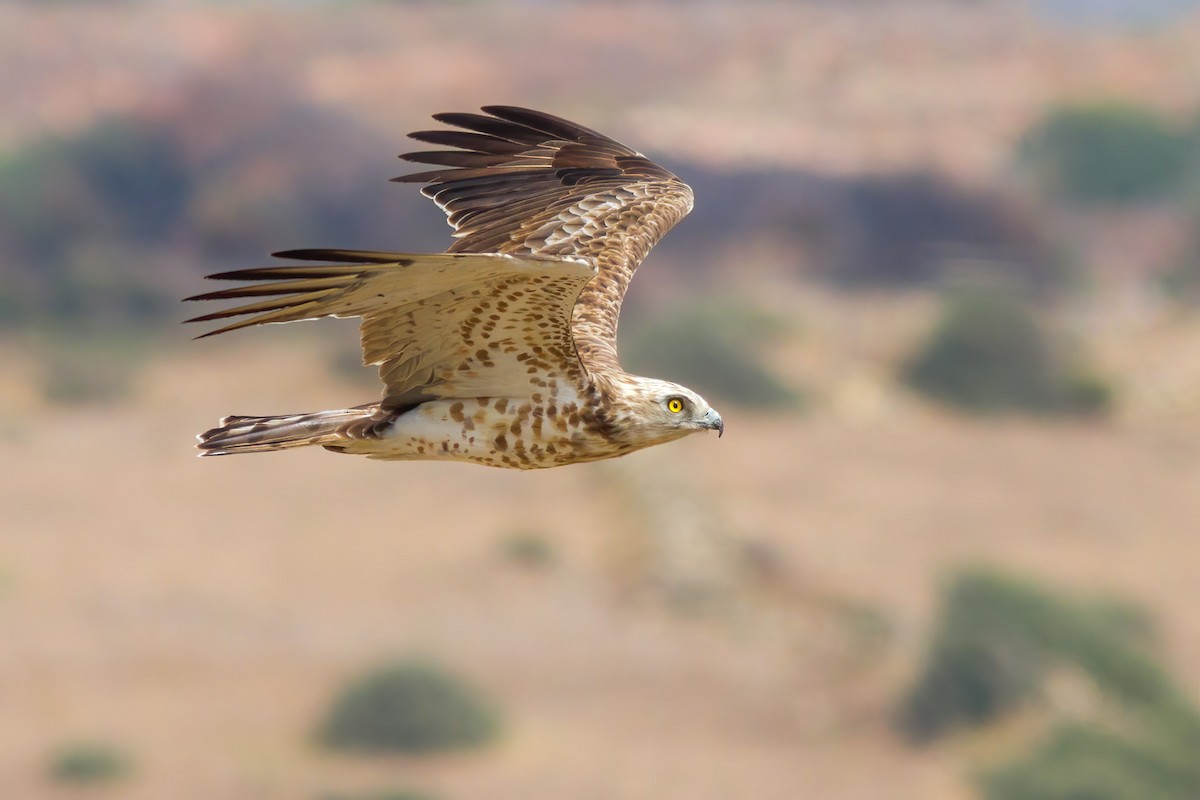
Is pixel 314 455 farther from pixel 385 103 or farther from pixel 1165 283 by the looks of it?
pixel 1165 283

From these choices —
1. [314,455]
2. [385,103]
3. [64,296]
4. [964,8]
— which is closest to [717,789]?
[314,455]

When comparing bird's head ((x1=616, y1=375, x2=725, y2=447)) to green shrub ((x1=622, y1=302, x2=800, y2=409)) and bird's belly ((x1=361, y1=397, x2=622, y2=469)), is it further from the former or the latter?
green shrub ((x1=622, y1=302, x2=800, y2=409))

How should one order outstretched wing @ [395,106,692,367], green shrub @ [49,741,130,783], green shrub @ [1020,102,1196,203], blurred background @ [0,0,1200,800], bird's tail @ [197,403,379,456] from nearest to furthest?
bird's tail @ [197,403,379,456]
outstretched wing @ [395,106,692,367]
green shrub @ [49,741,130,783]
blurred background @ [0,0,1200,800]
green shrub @ [1020,102,1196,203]

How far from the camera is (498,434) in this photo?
969 cm

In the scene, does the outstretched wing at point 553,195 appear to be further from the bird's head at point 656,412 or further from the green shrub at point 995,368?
the green shrub at point 995,368

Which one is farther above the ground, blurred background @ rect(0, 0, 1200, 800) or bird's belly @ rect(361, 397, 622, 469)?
blurred background @ rect(0, 0, 1200, 800)

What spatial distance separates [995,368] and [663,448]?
14.2 m

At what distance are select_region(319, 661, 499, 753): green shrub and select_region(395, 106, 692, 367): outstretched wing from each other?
26.7 metres

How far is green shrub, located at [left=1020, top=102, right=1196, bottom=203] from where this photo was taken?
7419 centimetres

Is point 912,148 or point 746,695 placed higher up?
point 912,148

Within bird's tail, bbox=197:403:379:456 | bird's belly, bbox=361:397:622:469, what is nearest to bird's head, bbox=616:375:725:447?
bird's belly, bbox=361:397:622:469

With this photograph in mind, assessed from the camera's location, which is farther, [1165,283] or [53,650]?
[1165,283]

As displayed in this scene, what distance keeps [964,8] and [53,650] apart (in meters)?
54.0

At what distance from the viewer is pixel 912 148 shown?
63875mm
